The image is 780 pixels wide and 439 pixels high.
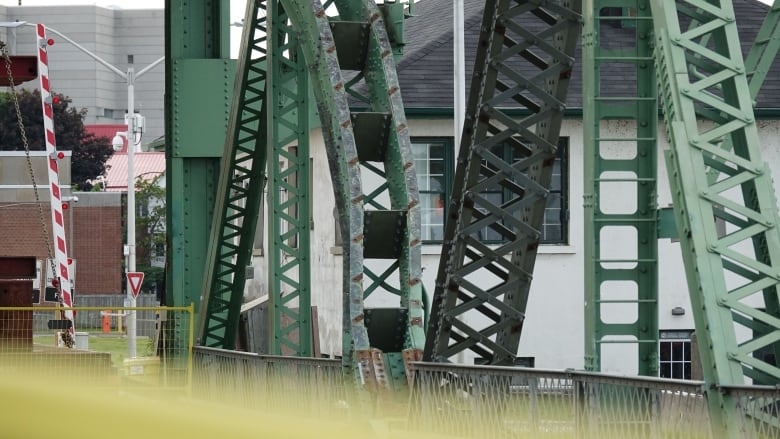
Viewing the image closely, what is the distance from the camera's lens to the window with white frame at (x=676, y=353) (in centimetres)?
2617

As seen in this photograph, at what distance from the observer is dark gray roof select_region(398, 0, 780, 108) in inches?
1058

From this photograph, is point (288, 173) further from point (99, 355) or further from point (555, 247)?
point (555, 247)

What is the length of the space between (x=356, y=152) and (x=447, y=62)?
16413 millimetres

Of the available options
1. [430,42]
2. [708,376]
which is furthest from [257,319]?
[708,376]

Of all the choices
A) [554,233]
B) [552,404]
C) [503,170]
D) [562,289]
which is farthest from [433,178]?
[552,404]

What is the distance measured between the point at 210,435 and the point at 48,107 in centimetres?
1949

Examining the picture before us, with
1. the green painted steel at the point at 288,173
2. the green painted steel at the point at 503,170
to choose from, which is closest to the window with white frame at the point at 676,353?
the green painted steel at the point at 288,173

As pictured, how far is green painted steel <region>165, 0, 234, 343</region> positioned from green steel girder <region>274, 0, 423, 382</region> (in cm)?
352

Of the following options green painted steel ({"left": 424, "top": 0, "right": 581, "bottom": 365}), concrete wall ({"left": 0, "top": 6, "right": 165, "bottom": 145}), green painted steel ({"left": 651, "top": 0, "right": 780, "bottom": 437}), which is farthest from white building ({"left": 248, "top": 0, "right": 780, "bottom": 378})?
concrete wall ({"left": 0, "top": 6, "right": 165, "bottom": 145})

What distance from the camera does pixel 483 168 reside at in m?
10.9

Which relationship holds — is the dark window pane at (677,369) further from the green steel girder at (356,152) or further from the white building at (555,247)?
the green steel girder at (356,152)

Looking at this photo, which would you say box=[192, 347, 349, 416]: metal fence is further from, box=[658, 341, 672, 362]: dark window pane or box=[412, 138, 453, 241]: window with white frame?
box=[658, 341, 672, 362]: dark window pane

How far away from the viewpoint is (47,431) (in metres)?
1.77

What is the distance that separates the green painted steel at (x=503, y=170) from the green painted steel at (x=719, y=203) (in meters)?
2.54
